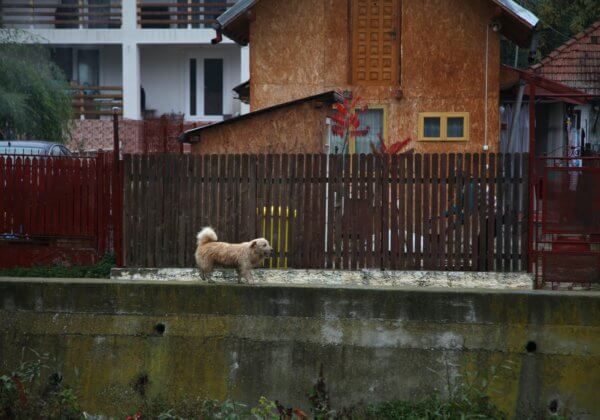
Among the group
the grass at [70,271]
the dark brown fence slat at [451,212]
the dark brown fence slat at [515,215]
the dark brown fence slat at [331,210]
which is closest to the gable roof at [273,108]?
the dark brown fence slat at [331,210]

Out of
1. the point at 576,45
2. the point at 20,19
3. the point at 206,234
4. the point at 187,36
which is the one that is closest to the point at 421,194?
the point at 206,234

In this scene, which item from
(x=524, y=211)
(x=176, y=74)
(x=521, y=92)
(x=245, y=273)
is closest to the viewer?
(x=245, y=273)

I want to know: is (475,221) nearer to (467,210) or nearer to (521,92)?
(467,210)

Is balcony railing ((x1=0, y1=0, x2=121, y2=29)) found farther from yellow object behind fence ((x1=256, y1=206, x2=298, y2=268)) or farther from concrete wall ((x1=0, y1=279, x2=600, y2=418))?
concrete wall ((x1=0, y1=279, x2=600, y2=418))

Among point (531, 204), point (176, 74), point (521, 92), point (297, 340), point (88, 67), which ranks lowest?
point (297, 340)

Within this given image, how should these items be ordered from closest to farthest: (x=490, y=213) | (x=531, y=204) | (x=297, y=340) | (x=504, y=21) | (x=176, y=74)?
(x=297, y=340)
(x=531, y=204)
(x=490, y=213)
(x=504, y=21)
(x=176, y=74)

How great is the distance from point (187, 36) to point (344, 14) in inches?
701

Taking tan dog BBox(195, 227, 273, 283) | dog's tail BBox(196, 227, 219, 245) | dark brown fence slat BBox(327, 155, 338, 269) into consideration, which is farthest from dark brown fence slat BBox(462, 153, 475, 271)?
dog's tail BBox(196, 227, 219, 245)

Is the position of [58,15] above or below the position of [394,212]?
above

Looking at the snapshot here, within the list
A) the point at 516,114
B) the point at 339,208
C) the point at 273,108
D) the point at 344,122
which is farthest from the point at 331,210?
the point at 516,114

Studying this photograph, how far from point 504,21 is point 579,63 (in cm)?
741

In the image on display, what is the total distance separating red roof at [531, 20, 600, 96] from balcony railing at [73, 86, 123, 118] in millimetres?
17512

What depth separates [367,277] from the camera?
41.0ft

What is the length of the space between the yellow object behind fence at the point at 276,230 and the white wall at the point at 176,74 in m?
24.6
